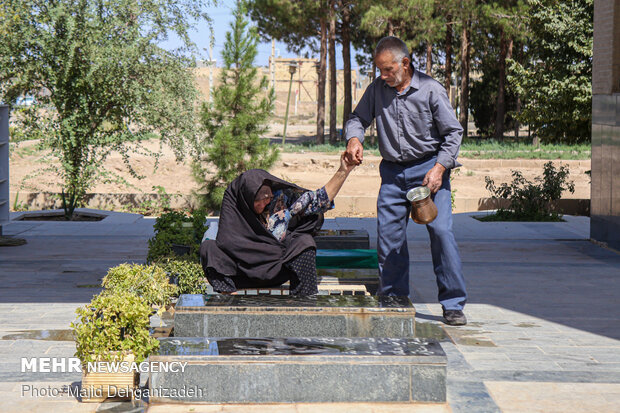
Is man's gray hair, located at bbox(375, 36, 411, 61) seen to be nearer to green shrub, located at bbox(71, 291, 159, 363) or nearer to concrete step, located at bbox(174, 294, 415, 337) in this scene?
concrete step, located at bbox(174, 294, 415, 337)

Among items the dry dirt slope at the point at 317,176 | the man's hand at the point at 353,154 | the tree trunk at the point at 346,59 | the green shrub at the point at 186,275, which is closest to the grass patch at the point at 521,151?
the dry dirt slope at the point at 317,176

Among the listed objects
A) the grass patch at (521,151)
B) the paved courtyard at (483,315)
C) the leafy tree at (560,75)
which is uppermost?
the leafy tree at (560,75)

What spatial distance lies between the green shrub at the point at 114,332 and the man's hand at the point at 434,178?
78.7 inches

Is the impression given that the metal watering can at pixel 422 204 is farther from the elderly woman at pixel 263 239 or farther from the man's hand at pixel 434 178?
the elderly woman at pixel 263 239

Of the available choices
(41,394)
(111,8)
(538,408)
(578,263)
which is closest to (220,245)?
(41,394)

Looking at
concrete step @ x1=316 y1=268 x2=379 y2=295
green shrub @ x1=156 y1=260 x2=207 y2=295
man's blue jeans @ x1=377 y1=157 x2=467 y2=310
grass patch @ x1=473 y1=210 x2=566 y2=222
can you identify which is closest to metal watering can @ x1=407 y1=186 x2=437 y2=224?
man's blue jeans @ x1=377 y1=157 x2=467 y2=310

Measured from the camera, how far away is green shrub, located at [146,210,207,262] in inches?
275

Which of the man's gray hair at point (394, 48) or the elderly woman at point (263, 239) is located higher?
the man's gray hair at point (394, 48)

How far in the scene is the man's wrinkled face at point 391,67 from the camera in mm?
5305

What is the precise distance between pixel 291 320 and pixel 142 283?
4.97 ft

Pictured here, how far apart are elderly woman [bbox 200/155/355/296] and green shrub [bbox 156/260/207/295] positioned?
872 mm

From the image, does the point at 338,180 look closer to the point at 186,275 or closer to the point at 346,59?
the point at 186,275

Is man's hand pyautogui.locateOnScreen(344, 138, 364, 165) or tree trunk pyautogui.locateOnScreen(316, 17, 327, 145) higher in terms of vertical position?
tree trunk pyautogui.locateOnScreen(316, 17, 327, 145)

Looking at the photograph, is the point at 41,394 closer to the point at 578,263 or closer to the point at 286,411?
the point at 286,411
